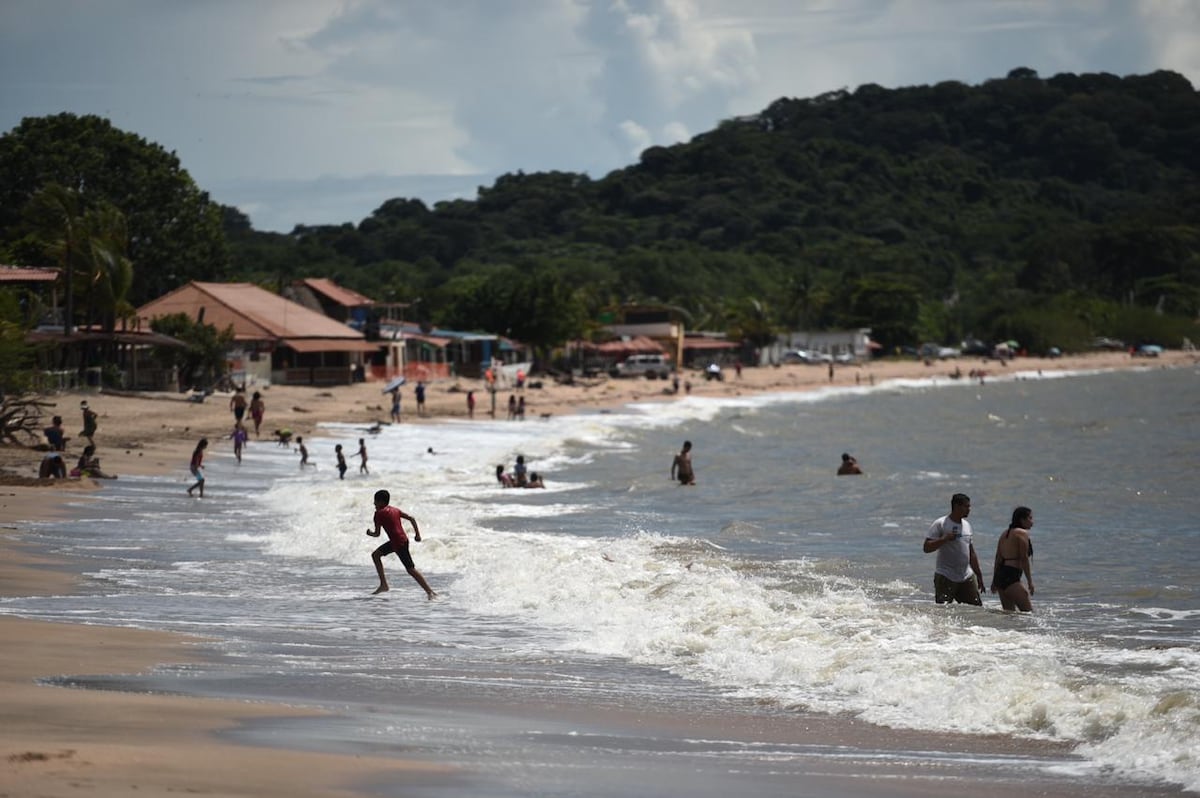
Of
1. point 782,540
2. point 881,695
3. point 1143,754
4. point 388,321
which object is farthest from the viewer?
Result: point 388,321

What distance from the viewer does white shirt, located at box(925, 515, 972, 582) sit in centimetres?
1309

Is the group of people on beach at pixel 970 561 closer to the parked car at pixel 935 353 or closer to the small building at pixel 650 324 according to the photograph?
the small building at pixel 650 324

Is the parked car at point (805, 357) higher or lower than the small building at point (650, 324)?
lower

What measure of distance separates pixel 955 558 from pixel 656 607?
2829mm

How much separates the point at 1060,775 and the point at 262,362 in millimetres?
51107

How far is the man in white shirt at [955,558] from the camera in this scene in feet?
43.0

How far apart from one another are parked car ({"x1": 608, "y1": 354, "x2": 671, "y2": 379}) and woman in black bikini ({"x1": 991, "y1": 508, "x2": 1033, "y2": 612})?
7421cm

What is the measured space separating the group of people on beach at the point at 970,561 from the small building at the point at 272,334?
42.9 m

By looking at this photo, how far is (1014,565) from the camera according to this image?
1316cm

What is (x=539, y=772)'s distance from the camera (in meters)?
7.79

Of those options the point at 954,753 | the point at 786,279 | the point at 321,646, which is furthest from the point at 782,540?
the point at 786,279

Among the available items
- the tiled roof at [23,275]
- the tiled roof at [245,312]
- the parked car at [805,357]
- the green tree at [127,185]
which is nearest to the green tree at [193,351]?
the tiled roof at [245,312]

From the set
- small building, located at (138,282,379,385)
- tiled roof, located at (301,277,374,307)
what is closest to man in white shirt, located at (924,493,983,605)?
small building, located at (138,282,379,385)

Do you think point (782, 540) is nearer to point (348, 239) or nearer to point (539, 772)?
point (539, 772)
